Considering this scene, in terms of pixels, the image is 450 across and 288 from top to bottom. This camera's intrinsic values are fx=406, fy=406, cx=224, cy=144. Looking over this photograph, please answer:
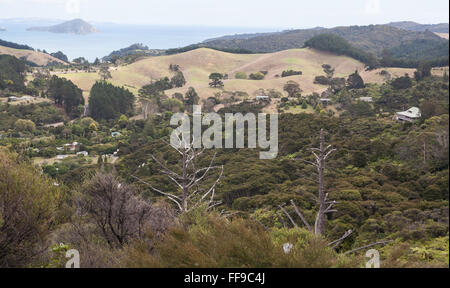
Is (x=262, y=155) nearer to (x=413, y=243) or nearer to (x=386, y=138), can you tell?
(x=386, y=138)

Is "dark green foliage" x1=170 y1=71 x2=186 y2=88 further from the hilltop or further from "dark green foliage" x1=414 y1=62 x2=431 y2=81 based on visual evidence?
the hilltop

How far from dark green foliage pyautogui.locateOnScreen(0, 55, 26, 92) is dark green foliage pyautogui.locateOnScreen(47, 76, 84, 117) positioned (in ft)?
17.9

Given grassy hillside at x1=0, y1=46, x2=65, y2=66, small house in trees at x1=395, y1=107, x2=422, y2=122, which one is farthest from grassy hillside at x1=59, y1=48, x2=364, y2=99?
grassy hillside at x1=0, y1=46, x2=65, y2=66

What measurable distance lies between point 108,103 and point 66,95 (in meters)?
4.90

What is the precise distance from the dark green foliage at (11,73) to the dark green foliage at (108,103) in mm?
10244

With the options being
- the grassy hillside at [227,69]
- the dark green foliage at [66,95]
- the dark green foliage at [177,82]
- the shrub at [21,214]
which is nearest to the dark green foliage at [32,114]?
the dark green foliage at [66,95]

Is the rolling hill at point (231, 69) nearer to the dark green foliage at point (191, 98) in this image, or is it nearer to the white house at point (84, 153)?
the dark green foliage at point (191, 98)

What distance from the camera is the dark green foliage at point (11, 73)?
49.4 metres

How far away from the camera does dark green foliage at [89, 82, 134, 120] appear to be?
46.0m

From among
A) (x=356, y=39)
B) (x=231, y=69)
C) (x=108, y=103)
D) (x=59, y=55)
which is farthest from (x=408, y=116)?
(x=356, y=39)
